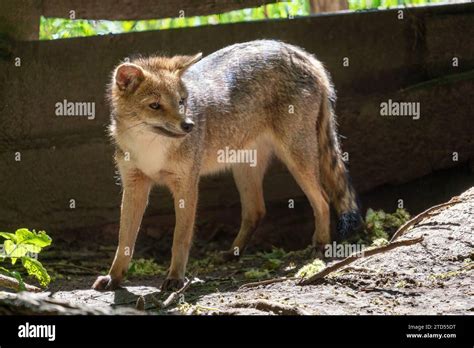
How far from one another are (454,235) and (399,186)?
2679mm

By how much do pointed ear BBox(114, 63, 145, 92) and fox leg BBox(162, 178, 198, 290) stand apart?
931 millimetres

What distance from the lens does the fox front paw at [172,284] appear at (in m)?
7.81

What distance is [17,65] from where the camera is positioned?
32.9ft

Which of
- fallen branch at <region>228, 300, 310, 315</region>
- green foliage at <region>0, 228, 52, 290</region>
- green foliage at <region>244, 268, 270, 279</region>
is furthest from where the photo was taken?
green foliage at <region>244, 268, 270, 279</region>

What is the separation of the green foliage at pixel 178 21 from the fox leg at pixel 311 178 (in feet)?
7.14

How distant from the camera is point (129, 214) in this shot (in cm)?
831

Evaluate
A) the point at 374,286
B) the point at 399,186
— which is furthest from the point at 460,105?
the point at 374,286

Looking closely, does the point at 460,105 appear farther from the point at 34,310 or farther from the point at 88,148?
the point at 34,310

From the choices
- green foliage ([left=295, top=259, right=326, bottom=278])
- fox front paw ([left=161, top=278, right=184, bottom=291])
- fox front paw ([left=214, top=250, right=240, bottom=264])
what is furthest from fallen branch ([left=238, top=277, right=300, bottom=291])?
fox front paw ([left=214, top=250, right=240, bottom=264])

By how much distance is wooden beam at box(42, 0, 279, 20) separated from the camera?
401 inches

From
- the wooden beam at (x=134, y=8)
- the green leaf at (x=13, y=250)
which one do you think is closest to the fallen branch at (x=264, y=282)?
the green leaf at (x=13, y=250)

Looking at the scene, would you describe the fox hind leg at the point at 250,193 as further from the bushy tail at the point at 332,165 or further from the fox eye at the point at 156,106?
the fox eye at the point at 156,106

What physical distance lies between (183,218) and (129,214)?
1.75 feet

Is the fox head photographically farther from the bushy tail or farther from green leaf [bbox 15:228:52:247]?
the bushy tail
